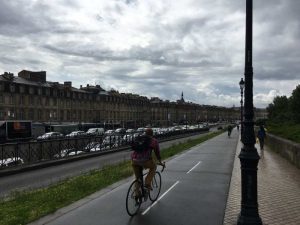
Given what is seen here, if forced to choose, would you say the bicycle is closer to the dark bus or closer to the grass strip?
the grass strip

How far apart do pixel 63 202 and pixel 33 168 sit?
36.3 ft

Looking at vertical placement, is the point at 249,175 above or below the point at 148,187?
above

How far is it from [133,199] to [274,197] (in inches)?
151

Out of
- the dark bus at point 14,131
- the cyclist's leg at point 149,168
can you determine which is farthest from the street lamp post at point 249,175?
the dark bus at point 14,131

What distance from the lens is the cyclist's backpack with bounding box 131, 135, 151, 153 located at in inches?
367

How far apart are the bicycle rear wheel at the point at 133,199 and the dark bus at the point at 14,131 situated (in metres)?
49.6

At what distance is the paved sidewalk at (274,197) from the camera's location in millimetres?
8453

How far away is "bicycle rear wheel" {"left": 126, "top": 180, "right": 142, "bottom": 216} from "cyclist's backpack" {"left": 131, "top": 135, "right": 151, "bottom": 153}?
27.4 inches

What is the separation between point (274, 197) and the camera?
10734 millimetres

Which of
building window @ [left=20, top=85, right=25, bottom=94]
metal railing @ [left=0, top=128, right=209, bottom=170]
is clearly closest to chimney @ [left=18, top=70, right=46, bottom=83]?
building window @ [left=20, top=85, right=25, bottom=94]

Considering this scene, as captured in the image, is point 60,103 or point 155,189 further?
point 60,103

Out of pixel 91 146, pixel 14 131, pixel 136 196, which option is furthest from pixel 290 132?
pixel 14 131

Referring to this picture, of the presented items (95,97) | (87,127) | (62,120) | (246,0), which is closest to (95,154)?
(246,0)

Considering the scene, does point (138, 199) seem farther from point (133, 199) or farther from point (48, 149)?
point (48, 149)
